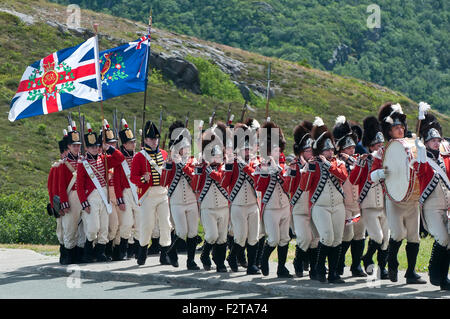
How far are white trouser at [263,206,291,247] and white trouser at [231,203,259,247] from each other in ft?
1.05

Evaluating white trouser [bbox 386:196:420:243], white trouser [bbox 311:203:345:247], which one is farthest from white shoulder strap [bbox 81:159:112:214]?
white trouser [bbox 386:196:420:243]

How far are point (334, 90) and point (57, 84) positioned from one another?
68.8 m

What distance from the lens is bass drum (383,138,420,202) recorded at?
11.9 metres

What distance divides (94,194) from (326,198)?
4389mm

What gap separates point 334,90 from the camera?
274 feet

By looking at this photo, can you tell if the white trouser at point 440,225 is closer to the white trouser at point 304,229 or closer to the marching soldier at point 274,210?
the white trouser at point 304,229

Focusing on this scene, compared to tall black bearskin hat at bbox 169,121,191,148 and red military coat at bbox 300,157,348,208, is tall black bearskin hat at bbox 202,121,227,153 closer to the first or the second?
tall black bearskin hat at bbox 169,121,191,148

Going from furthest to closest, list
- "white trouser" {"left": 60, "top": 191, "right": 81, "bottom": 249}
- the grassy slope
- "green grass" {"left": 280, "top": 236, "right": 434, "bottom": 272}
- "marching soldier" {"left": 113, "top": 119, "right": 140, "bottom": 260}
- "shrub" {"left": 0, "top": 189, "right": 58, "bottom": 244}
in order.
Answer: the grassy slope
"shrub" {"left": 0, "top": 189, "right": 58, "bottom": 244}
"marching soldier" {"left": 113, "top": 119, "right": 140, "bottom": 260}
"white trouser" {"left": 60, "top": 191, "right": 81, "bottom": 249}
"green grass" {"left": 280, "top": 236, "right": 434, "bottom": 272}

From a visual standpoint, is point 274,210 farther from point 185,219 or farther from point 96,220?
point 96,220

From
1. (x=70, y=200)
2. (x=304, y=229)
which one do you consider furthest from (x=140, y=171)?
(x=304, y=229)

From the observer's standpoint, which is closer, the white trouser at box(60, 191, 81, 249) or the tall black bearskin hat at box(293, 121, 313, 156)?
the tall black bearskin hat at box(293, 121, 313, 156)
